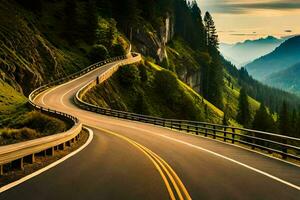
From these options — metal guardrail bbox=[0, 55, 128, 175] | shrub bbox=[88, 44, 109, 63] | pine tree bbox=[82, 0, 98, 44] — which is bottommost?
metal guardrail bbox=[0, 55, 128, 175]

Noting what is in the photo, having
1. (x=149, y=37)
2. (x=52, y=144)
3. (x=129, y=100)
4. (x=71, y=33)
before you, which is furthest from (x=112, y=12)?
(x=52, y=144)

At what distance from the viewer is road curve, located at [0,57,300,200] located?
10930 millimetres

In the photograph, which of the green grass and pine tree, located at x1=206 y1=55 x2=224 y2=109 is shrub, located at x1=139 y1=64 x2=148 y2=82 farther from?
pine tree, located at x1=206 y1=55 x2=224 y2=109

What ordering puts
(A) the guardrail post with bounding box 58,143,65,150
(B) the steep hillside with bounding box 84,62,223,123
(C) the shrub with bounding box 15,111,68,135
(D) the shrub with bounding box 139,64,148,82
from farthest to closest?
(D) the shrub with bounding box 139,64,148,82
(B) the steep hillside with bounding box 84,62,223,123
(C) the shrub with bounding box 15,111,68,135
(A) the guardrail post with bounding box 58,143,65,150

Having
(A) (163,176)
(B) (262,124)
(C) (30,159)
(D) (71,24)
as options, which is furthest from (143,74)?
(A) (163,176)

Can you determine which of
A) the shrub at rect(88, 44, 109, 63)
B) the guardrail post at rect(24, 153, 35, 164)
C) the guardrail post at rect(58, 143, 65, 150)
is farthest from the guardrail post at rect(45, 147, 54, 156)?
the shrub at rect(88, 44, 109, 63)

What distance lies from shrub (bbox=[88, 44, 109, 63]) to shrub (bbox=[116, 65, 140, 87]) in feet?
21.0

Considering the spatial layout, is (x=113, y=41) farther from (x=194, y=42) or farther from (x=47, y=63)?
(x=194, y=42)

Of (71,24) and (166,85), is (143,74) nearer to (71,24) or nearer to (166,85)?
(166,85)

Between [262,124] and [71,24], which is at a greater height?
[71,24]

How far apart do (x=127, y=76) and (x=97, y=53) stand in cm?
889

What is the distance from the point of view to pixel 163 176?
13.6 meters

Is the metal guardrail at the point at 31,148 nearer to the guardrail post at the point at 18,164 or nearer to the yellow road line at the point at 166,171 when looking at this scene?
the guardrail post at the point at 18,164

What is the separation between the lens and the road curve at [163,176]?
1093 centimetres
